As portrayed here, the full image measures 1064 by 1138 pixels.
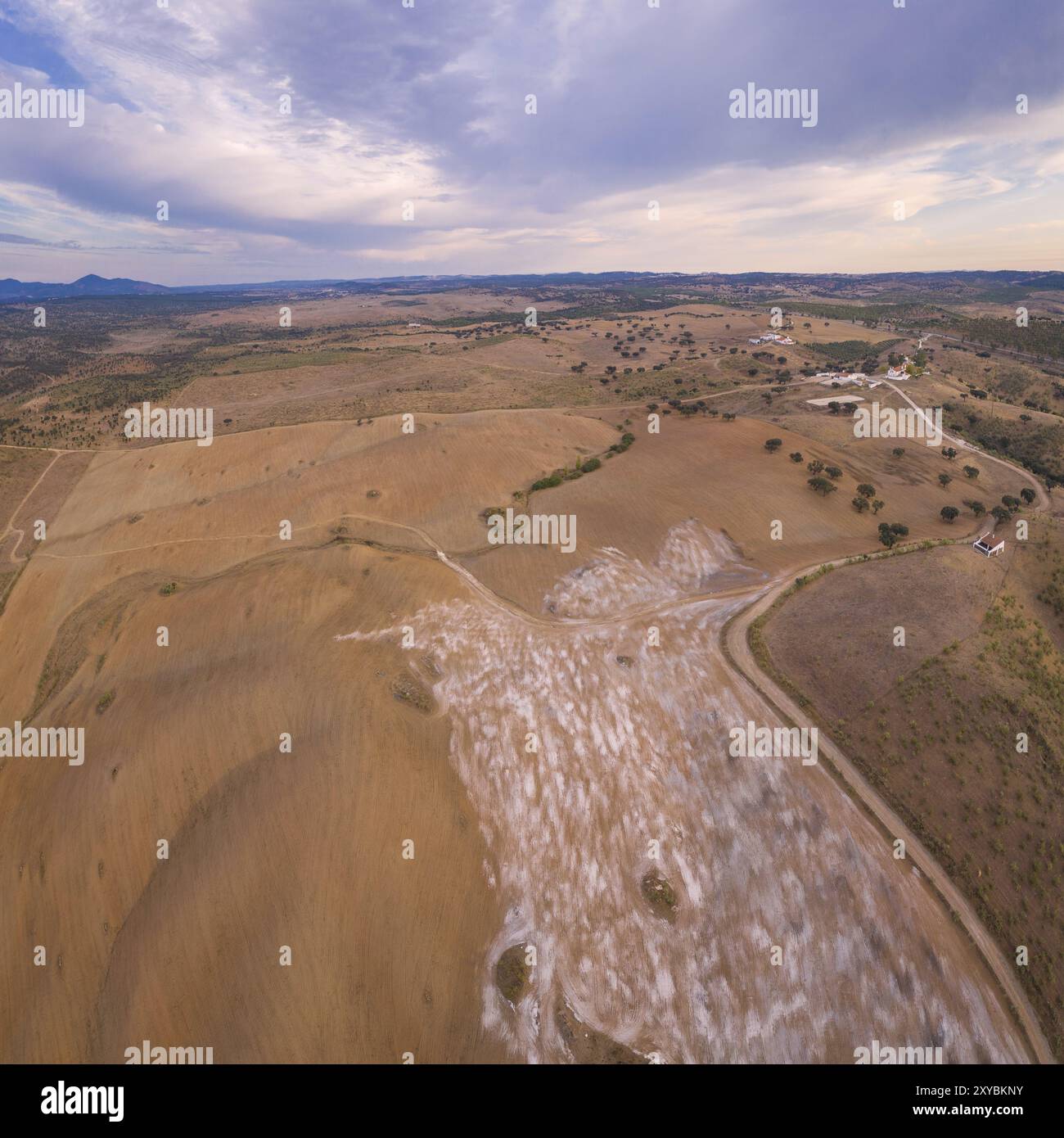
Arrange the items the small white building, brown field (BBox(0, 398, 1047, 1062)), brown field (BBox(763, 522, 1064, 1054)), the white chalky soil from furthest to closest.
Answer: the small white building → brown field (BBox(763, 522, 1064, 1054)) → brown field (BBox(0, 398, 1047, 1062)) → the white chalky soil

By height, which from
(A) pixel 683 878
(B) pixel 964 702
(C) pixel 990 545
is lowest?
(A) pixel 683 878

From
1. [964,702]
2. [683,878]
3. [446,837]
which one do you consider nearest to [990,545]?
[964,702]

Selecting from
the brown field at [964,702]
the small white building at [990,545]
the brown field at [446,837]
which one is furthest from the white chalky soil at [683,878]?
the small white building at [990,545]

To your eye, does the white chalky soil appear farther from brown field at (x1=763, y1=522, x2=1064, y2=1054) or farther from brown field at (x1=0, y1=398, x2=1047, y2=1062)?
brown field at (x1=763, y1=522, x2=1064, y2=1054)

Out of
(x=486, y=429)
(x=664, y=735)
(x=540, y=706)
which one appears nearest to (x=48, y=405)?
(x=486, y=429)

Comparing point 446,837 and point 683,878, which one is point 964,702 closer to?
point 683,878

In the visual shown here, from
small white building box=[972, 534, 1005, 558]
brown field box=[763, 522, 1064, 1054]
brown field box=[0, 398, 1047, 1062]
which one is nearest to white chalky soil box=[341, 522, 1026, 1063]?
brown field box=[0, 398, 1047, 1062]

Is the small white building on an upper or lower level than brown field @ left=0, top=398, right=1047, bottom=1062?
upper
